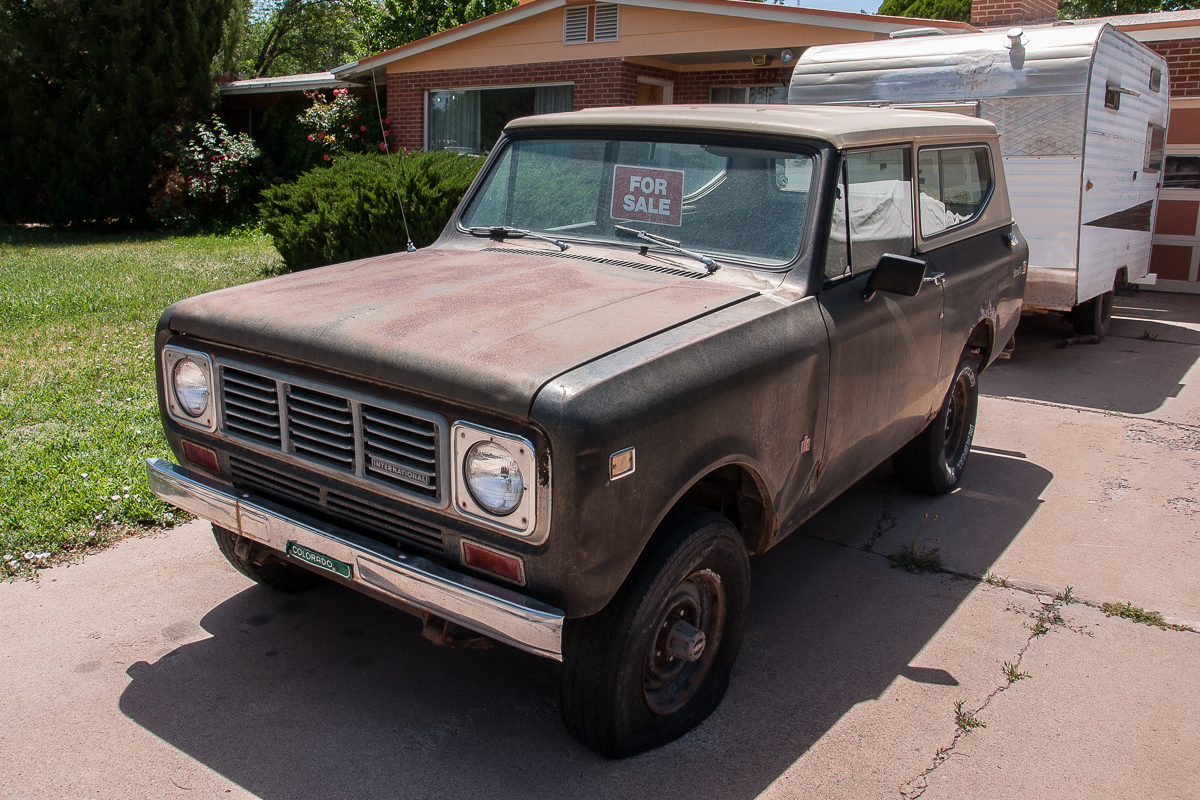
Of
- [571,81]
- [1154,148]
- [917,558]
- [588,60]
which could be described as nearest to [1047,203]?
[1154,148]

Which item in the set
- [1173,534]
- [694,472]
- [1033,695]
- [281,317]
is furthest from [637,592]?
[1173,534]

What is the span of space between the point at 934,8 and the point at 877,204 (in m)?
31.2

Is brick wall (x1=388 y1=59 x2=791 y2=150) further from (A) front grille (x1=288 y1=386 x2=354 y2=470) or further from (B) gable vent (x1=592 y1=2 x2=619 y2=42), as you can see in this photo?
(A) front grille (x1=288 y1=386 x2=354 y2=470)

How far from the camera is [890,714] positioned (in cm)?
335

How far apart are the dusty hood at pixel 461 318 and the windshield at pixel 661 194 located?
260mm

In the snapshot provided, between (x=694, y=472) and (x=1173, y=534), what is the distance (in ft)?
11.3

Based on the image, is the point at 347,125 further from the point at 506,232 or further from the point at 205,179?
the point at 506,232

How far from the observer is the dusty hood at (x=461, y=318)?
8.63 ft

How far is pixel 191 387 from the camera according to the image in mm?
3271

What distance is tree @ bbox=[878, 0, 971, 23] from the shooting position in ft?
101

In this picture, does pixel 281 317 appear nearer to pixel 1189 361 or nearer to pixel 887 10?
pixel 1189 361

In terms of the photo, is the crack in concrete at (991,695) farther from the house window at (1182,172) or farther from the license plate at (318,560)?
the house window at (1182,172)

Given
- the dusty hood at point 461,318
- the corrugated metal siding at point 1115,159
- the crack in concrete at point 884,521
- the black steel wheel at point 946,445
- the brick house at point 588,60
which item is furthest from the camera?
the brick house at point 588,60

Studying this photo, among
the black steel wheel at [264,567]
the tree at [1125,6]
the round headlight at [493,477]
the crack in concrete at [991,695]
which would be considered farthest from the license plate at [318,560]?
the tree at [1125,6]
